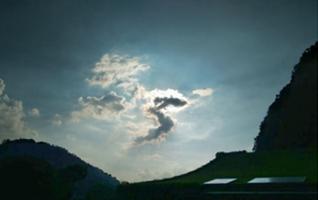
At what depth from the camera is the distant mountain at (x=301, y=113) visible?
133ft

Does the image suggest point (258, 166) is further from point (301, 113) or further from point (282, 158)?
point (301, 113)

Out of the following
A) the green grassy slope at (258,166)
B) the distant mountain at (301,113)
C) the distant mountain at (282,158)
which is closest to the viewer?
the green grassy slope at (258,166)

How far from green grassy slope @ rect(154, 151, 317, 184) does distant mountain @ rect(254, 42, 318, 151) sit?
10.2 feet

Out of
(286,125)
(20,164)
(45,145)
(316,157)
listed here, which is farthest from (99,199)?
(45,145)

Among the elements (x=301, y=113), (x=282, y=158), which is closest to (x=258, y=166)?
(x=282, y=158)

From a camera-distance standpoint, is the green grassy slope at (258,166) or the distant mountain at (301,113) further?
the distant mountain at (301,113)

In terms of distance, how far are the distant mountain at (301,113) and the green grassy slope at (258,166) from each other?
3.10 metres

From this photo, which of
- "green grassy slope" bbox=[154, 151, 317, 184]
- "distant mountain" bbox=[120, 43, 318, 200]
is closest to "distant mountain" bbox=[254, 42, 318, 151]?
"distant mountain" bbox=[120, 43, 318, 200]

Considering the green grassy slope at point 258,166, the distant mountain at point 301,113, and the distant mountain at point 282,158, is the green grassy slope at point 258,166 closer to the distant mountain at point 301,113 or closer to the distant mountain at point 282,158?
the distant mountain at point 282,158

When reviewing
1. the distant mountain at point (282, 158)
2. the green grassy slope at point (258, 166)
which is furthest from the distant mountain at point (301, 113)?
the green grassy slope at point (258, 166)

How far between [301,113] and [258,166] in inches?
257

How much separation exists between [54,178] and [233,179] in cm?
4065

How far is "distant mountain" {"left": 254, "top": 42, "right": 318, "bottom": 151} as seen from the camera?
40625 mm

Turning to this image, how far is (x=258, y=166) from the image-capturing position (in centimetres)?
4069
